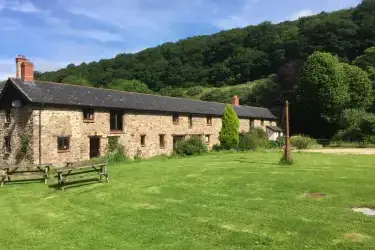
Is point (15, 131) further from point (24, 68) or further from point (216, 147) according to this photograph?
point (216, 147)

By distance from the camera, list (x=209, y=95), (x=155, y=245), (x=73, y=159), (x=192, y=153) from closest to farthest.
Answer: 1. (x=155, y=245)
2. (x=73, y=159)
3. (x=192, y=153)
4. (x=209, y=95)

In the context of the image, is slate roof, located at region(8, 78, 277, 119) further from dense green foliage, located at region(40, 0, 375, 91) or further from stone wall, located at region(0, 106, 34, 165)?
dense green foliage, located at region(40, 0, 375, 91)

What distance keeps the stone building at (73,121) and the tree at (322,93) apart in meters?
20.7

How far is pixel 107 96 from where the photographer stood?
32.2 metres

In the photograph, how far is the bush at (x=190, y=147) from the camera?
113 ft

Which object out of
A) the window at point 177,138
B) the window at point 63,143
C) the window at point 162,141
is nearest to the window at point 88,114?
the window at point 63,143

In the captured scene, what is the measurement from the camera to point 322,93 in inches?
1860

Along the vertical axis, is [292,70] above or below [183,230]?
above

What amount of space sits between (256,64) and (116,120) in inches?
2777

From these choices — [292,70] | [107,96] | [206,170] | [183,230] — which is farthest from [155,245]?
[292,70]

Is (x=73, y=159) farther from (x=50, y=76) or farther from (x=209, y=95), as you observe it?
(x=50, y=76)

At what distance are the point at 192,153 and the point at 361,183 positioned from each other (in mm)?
21646

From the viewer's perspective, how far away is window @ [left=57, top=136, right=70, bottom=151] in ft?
88.2

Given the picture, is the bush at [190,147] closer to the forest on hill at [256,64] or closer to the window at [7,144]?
the window at [7,144]
